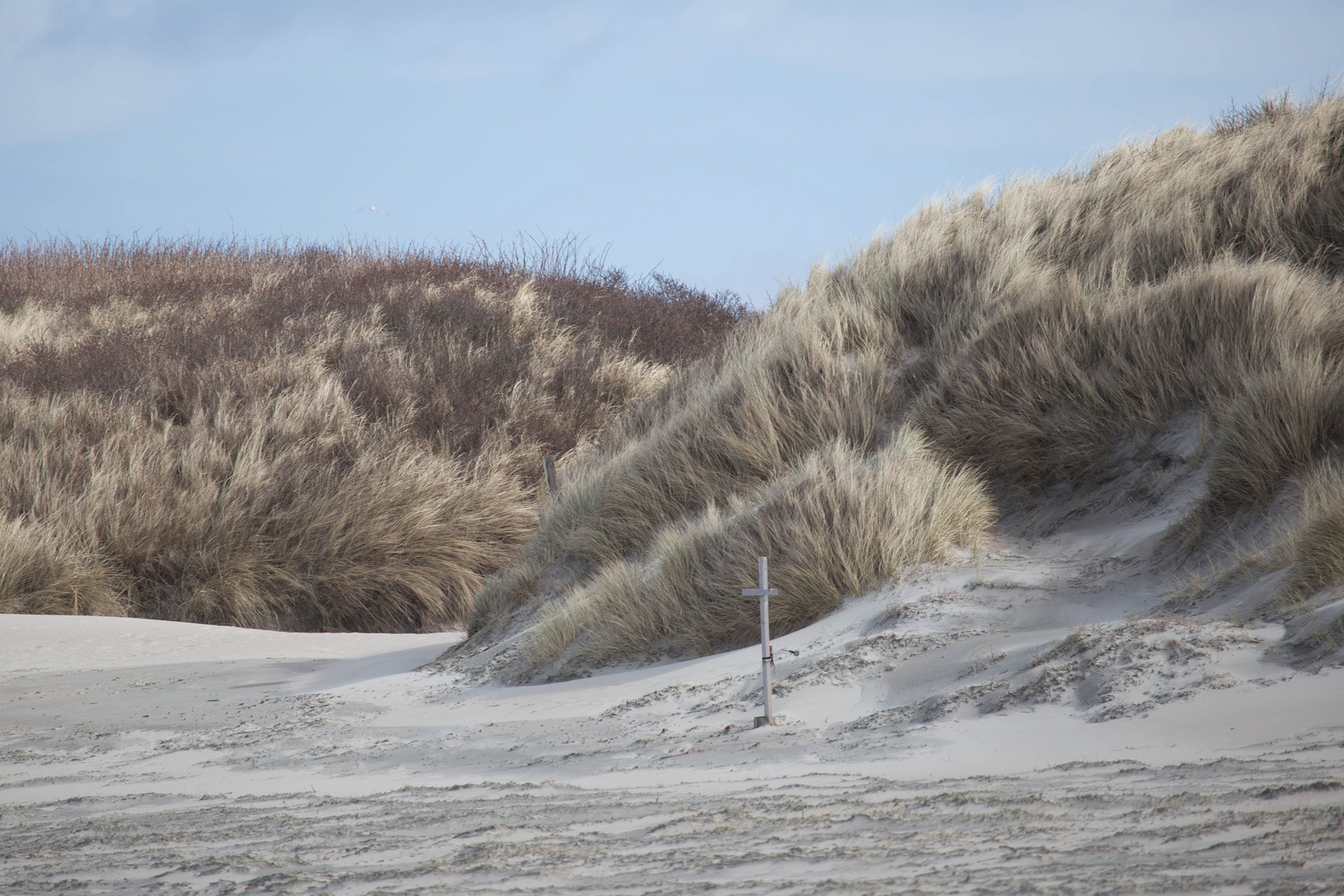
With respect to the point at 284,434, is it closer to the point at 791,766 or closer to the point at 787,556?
the point at 787,556

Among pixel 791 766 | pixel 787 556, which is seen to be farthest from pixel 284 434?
pixel 791 766

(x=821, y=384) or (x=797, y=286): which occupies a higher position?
(x=797, y=286)

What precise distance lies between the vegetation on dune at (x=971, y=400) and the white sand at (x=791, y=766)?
451 mm

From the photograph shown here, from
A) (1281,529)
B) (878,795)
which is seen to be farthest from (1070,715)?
(1281,529)

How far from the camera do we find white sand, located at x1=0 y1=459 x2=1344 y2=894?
2.08 meters

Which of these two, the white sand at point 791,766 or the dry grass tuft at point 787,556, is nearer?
the white sand at point 791,766

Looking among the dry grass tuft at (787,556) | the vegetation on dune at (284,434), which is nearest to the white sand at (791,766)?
the dry grass tuft at (787,556)

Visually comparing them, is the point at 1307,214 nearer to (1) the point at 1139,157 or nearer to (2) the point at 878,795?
(1) the point at 1139,157

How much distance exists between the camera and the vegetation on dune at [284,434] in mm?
8398

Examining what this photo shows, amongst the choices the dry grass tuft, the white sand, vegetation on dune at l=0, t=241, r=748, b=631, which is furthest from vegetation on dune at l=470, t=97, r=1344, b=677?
vegetation on dune at l=0, t=241, r=748, b=631

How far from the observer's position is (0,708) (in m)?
5.38

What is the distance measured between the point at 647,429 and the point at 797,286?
95.2 inches

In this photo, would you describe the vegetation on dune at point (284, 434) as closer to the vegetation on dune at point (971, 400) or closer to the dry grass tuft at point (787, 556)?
the vegetation on dune at point (971, 400)

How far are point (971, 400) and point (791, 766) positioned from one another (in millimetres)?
3792
